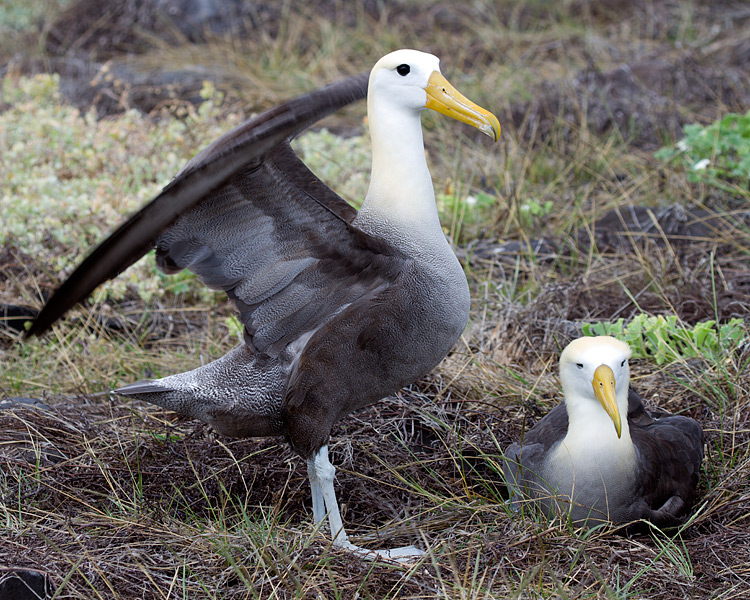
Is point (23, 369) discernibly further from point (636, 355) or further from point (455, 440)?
point (636, 355)

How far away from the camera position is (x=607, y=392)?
2617 mm

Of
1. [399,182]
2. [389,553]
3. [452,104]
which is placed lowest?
[389,553]

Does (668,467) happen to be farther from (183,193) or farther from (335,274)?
(183,193)

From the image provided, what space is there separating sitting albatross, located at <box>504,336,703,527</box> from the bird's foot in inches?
15.1

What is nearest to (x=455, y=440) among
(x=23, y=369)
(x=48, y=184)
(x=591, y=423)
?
(x=591, y=423)

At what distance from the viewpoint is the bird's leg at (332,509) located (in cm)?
261

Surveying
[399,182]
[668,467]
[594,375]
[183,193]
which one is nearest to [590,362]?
[594,375]

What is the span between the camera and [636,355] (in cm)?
353

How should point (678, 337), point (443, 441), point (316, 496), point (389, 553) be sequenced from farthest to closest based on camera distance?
point (678, 337) → point (443, 441) → point (316, 496) → point (389, 553)

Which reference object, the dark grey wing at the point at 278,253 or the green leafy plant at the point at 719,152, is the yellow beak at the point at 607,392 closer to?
the dark grey wing at the point at 278,253

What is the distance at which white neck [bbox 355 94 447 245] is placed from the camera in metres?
2.71

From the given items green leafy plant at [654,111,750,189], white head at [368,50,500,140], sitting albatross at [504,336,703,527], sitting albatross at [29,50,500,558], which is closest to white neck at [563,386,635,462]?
sitting albatross at [504,336,703,527]

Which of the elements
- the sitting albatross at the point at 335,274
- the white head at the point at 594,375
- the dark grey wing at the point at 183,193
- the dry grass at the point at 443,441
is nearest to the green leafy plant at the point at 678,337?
the dry grass at the point at 443,441

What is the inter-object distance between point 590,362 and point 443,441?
61 centimetres
